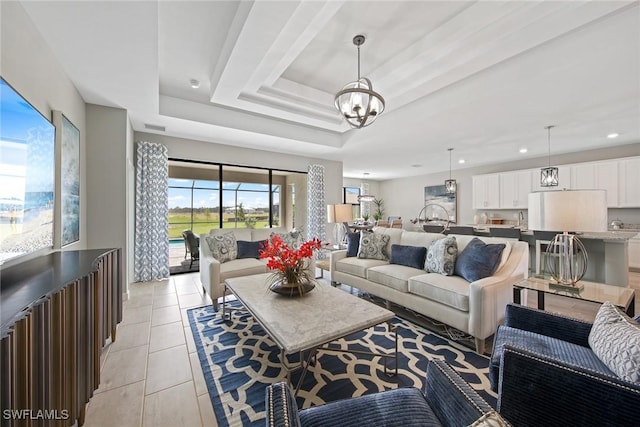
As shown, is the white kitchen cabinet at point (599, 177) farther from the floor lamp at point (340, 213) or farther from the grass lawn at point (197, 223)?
the grass lawn at point (197, 223)

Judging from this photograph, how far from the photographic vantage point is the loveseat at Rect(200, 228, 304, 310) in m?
3.10

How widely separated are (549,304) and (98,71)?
5829 millimetres

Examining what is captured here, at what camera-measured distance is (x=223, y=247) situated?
3629 mm

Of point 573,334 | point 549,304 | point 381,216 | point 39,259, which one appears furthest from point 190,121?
point 381,216

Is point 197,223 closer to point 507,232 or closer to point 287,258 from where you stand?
point 287,258

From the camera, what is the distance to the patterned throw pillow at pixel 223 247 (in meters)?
3.59

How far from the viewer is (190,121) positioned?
3924mm

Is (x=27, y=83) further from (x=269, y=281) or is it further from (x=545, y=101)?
(x=545, y=101)

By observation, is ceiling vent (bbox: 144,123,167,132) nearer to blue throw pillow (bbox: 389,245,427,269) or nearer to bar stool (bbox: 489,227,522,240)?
blue throw pillow (bbox: 389,245,427,269)

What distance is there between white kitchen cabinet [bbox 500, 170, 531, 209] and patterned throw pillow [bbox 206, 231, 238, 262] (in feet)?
23.7

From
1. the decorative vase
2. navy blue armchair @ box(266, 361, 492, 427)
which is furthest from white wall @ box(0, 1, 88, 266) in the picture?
navy blue armchair @ box(266, 361, 492, 427)

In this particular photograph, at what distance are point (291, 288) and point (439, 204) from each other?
8.15 meters

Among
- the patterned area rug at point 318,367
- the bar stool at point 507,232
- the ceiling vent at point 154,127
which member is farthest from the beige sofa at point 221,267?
the bar stool at point 507,232

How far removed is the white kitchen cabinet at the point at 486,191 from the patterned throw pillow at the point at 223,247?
7227 mm
